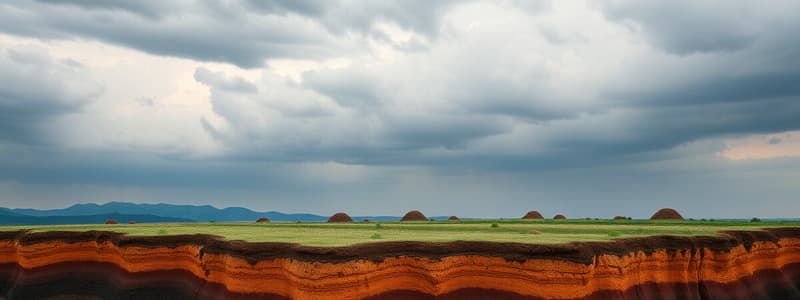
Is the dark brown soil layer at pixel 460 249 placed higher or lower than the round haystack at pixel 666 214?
lower

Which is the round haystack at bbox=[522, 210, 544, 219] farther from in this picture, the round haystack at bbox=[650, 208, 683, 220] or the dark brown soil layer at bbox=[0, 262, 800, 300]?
the dark brown soil layer at bbox=[0, 262, 800, 300]

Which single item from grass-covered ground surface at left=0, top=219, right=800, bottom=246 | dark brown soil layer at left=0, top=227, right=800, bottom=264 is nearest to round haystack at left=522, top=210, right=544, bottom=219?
grass-covered ground surface at left=0, top=219, right=800, bottom=246

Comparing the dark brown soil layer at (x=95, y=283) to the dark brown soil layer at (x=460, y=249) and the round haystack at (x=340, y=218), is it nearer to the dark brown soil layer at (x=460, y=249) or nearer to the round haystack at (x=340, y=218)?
the dark brown soil layer at (x=460, y=249)

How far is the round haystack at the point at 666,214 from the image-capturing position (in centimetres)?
7981

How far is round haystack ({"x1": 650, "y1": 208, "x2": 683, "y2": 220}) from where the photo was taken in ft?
262

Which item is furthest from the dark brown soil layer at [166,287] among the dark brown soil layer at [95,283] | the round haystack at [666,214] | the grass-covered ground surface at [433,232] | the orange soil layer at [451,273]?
the round haystack at [666,214]

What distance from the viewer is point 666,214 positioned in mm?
80562

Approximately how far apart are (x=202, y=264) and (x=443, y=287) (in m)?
15.4

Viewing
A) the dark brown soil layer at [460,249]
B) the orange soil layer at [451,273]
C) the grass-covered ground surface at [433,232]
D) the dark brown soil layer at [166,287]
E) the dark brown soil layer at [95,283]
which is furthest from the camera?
the dark brown soil layer at [95,283]

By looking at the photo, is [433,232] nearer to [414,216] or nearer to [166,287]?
[166,287]

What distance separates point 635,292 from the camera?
27.3m

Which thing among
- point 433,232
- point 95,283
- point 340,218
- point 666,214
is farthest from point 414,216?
point 95,283

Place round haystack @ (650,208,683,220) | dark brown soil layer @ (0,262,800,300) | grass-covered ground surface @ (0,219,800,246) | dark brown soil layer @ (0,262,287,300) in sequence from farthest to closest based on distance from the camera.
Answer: round haystack @ (650,208,683,220)
dark brown soil layer @ (0,262,287,300)
grass-covered ground surface @ (0,219,800,246)
dark brown soil layer @ (0,262,800,300)

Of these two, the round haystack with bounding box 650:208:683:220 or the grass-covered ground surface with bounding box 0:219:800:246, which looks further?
the round haystack with bounding box 650:208:683:220
